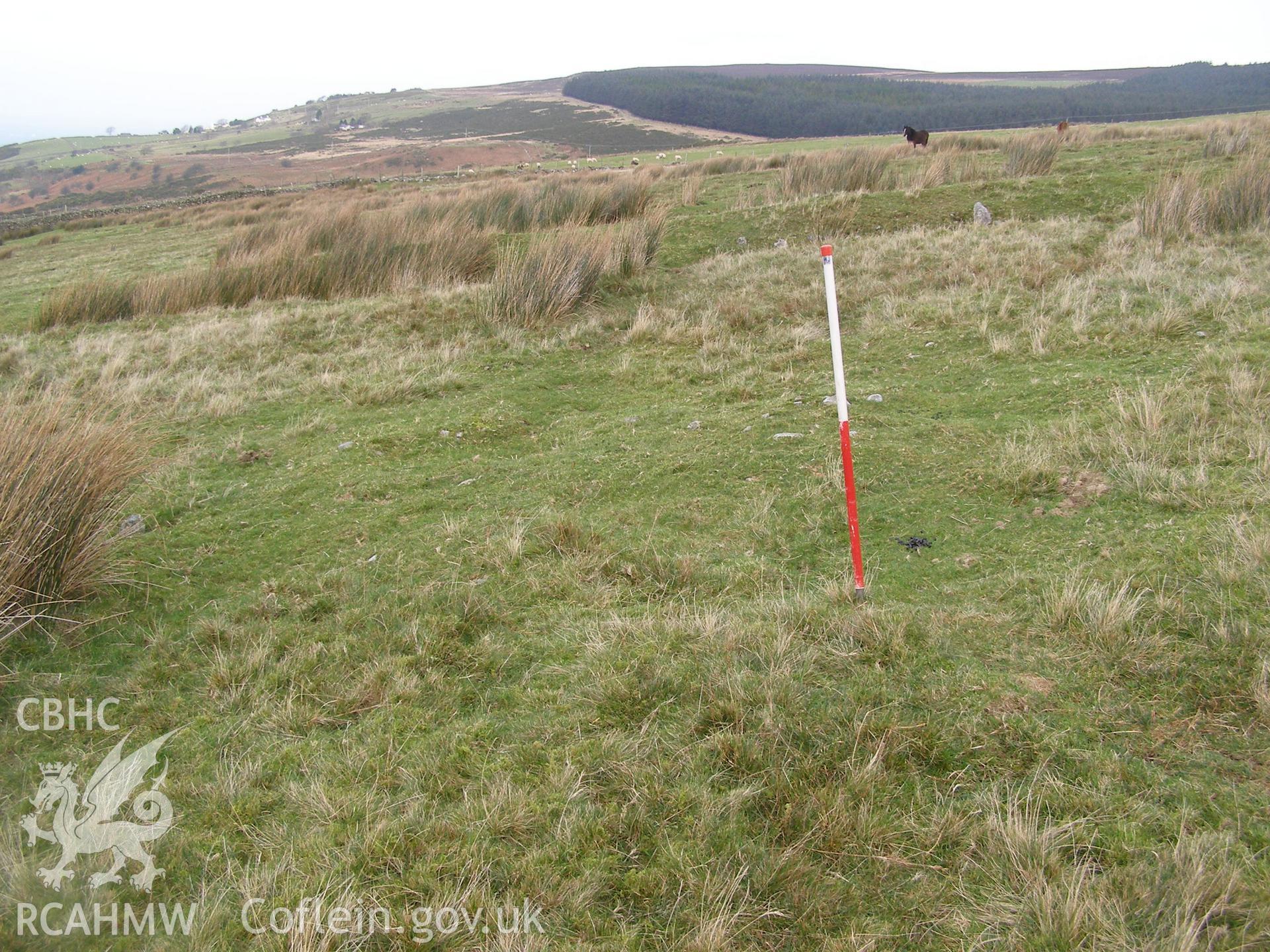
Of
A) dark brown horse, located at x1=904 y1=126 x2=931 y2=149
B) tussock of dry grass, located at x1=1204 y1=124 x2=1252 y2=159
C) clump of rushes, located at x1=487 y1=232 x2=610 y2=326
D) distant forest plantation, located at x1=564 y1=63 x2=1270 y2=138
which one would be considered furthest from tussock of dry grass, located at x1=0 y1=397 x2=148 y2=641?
distant forest plantation, located at x1=564 y1=63 x2=1270 y2=138

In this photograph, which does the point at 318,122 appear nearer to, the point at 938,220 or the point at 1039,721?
the point at 938,220

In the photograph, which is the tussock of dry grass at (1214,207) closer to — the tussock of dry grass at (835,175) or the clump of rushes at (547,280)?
the tussock of dry grass at (835,175)

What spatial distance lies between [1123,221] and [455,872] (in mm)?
12744

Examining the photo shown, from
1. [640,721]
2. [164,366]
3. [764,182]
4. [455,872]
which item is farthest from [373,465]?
[764,182]

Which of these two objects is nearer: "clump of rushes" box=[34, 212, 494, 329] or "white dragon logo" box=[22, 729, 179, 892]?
"white dragon logo" box=[22, 729, 179, 892]

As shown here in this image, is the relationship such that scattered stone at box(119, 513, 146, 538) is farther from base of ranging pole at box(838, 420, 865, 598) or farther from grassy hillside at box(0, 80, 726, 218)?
grassy hillside at box(0, 80, 726, 218)

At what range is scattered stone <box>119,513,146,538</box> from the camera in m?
4.75

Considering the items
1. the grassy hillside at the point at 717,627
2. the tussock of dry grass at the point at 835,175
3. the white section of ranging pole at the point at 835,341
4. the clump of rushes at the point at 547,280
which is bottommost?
the grassy hillside at the point at 717,627

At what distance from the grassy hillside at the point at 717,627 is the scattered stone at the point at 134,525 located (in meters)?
0.09

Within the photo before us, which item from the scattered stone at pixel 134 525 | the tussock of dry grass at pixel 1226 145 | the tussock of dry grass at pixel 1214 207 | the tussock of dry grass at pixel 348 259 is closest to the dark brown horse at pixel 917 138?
the tussock of dry grass at pixel 1226 145

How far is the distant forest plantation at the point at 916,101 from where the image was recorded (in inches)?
2259

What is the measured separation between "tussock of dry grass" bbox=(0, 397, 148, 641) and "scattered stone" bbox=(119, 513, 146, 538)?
0.45 meters

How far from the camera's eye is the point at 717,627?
3.25 m

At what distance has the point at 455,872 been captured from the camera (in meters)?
2.13
